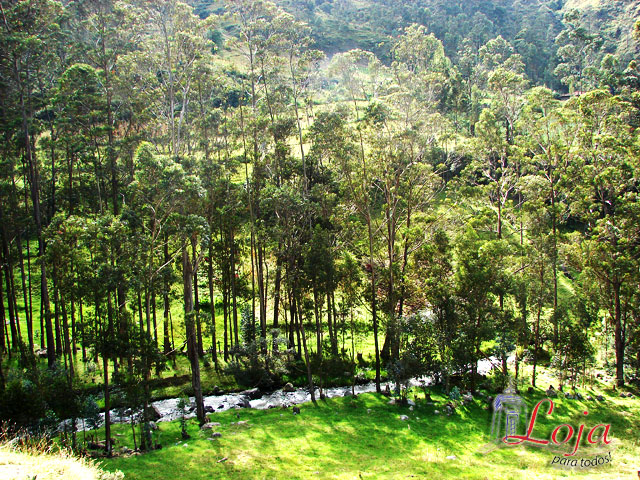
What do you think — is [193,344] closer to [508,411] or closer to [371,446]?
[371,446]

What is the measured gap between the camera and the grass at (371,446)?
19.5 metres

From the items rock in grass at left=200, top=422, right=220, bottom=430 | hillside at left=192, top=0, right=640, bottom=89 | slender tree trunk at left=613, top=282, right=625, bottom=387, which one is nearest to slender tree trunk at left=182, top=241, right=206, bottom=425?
rock in grass at left=200, top=422, right=220, bottom=430

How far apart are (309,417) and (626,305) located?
23.3 m

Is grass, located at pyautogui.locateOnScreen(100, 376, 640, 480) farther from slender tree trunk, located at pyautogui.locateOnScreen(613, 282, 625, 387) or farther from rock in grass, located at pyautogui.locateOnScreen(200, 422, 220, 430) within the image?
slender tree trunk, located at pyautogui.locateOnScreen(613, 282, 625, 387)

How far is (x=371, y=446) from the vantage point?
76.0 feet

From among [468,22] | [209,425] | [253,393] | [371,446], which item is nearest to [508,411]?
[371,446]

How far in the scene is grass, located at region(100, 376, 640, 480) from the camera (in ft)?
63.9

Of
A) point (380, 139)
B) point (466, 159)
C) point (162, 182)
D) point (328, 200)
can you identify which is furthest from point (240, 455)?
point (466, 159)

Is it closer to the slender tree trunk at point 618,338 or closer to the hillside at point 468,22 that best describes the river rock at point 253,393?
the slender tree trunk at point 618,338

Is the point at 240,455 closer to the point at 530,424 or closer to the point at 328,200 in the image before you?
the point at 530,424

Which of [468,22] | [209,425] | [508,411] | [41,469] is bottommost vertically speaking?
[508,411]

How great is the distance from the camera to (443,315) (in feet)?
100

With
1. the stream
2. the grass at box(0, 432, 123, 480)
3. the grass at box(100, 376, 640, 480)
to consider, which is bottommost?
the stream

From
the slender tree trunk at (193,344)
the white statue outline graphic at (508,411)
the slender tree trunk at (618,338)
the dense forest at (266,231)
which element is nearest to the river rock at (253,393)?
the dense forest at (266,231)
